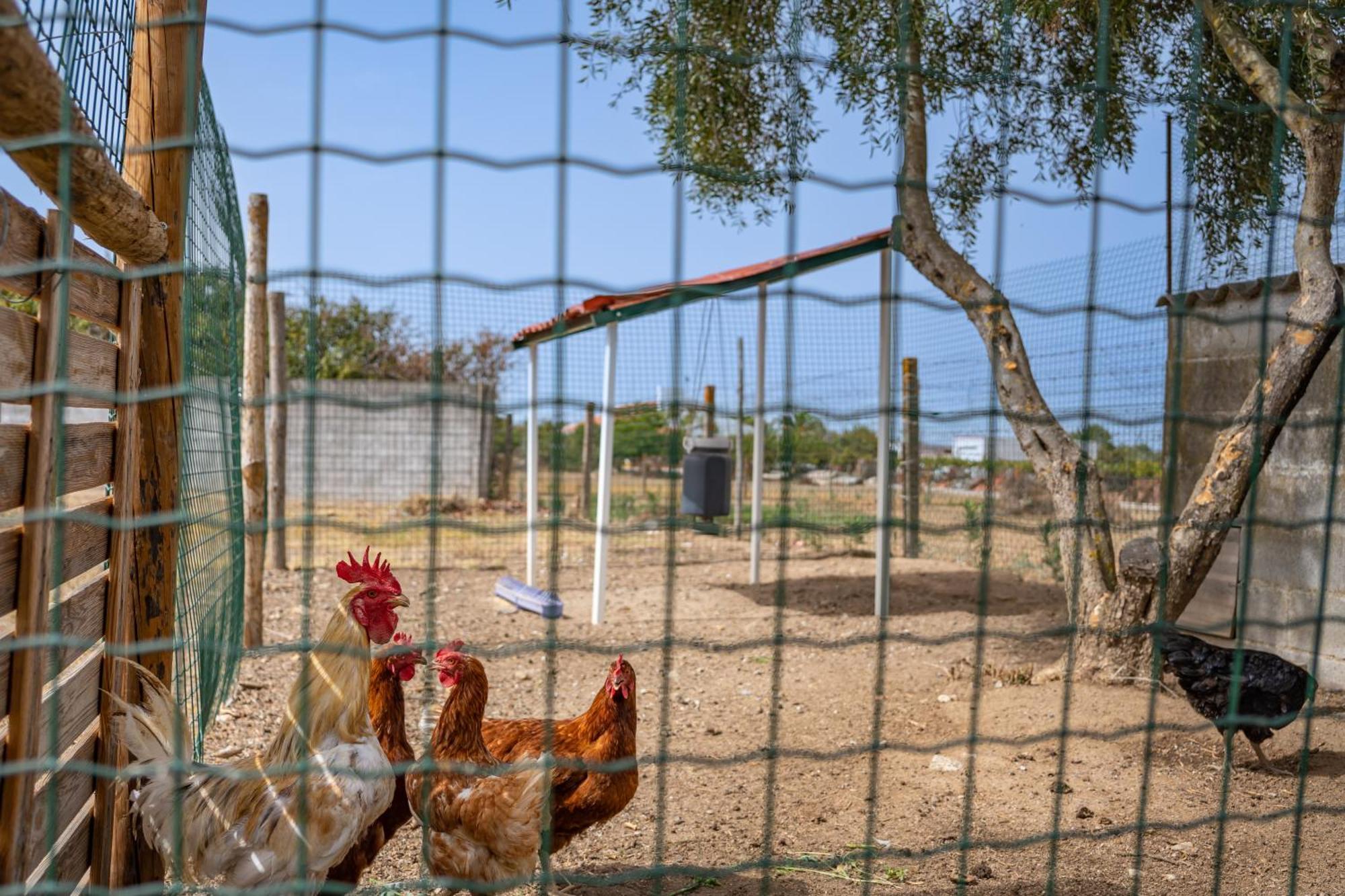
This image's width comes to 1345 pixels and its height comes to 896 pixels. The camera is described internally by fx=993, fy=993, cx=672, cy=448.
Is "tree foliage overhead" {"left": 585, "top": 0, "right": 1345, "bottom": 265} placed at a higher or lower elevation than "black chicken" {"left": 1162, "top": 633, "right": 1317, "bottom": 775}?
higher

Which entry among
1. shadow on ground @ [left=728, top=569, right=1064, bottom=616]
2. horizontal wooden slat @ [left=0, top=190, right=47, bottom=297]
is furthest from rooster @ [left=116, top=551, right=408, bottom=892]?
shadow on ground @ [left=728, top=569, right=1064, bottom=616]

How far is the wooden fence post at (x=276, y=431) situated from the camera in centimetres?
747

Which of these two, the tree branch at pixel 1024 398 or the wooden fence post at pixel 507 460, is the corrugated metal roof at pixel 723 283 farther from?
the wooden fence post at pixel 507 460

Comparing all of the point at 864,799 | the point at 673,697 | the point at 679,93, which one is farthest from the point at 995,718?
the point at 679,93

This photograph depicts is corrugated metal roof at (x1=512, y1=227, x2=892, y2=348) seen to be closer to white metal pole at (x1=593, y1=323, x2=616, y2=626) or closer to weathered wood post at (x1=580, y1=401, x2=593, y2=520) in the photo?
white metal pole at (x1=593, y1=323, x2=616, y2=626)

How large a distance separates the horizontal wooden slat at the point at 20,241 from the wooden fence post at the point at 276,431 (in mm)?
Answer: 5644

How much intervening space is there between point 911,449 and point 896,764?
17.6ft

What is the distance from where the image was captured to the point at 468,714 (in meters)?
2.61

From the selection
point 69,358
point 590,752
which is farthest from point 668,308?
point 69,358

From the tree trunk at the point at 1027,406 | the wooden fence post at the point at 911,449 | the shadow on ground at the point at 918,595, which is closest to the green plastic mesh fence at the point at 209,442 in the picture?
the tree trunk at the point at 1027,406

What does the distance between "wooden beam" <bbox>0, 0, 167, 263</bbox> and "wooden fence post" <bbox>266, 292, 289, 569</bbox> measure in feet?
18.6

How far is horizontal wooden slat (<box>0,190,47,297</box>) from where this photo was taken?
149cm

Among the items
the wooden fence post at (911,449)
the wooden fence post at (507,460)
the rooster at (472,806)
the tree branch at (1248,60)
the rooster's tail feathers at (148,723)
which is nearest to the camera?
the rooster's tail feathers at (148,723)

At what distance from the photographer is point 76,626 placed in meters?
1.92
